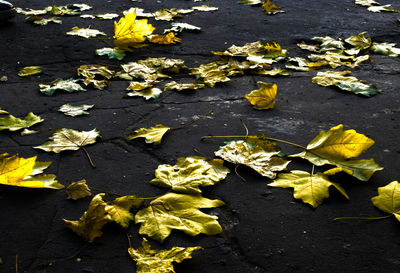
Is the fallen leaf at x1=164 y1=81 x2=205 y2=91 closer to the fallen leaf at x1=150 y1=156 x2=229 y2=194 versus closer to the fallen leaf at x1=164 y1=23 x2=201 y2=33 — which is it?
the fallen leaf at x1=150 y1=156 x2=229 y2=194

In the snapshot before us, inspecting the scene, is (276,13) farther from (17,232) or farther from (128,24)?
(17,232)

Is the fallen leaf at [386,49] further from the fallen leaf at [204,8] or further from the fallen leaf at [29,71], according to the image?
the fallen leaf at [29,71]

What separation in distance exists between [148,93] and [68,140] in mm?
628

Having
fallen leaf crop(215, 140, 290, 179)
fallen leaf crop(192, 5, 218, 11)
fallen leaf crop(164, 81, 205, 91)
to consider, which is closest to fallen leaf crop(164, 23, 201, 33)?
fallen leaf crop(192, 5, 218, 11)

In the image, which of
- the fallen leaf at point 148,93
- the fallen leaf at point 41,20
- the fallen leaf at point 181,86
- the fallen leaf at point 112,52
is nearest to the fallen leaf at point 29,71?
the fallen leaf at point 112,52

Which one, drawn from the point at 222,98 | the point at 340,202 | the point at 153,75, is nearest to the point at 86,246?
the point at 340,202

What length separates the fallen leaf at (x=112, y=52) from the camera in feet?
8.97

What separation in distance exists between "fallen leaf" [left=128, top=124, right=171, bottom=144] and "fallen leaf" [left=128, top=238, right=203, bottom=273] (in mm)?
631

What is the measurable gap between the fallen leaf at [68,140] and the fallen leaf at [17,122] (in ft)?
0.57

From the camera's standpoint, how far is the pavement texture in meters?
1.09

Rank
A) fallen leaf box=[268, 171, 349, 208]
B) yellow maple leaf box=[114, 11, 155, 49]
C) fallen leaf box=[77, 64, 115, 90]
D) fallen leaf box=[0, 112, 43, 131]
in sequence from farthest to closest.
→ yellow maple leaf box=[114, 11, 155, 49]
fallen leaf box=[77, 64, 115, 90]
fallen leaf box=[0, 112, 43, 131]
fallen leaf box=[268, 171, 349, 208]

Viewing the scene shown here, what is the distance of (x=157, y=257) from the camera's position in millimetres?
1064

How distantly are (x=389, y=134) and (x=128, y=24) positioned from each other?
6.48 ft

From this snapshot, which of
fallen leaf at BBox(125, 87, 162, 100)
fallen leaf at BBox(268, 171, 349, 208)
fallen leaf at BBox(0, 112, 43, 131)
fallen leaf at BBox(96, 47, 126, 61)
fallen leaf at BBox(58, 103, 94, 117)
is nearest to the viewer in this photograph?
fallen leaf at BBox(268, 171, 349, 208)
